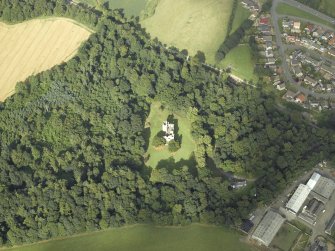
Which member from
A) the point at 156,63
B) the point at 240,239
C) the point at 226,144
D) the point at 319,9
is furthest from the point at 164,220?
the point at 319,9

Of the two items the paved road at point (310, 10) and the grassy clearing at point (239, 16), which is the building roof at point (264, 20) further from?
the paved road at point (310, 10)

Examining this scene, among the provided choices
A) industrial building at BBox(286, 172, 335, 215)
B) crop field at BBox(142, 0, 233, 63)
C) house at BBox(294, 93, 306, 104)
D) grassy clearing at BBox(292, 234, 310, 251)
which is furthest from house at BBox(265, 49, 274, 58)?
grassy clearing at BBox(292, 234, 310, 251)

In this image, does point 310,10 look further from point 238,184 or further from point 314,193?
point 238,184

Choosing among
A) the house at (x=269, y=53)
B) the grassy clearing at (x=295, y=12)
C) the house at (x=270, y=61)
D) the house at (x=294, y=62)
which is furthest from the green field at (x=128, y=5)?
the house at (x=294, y=62)

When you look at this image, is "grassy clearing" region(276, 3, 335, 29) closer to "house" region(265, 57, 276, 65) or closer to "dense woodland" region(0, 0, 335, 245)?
"house" region(265, 57, 276, 65)

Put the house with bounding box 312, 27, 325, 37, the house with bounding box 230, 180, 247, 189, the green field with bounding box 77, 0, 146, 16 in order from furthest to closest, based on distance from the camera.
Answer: the green field with bounding box 77, 0, 146, 16 → the house with bounding box 312, 27, 325, 37 → the house with bounding box 230, 180, 247, 189

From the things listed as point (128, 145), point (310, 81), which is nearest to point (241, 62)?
point (310, 81)
